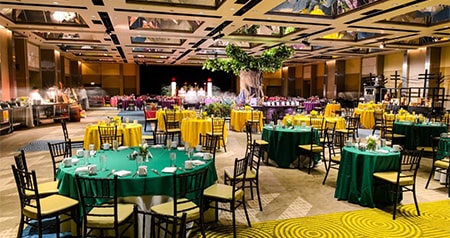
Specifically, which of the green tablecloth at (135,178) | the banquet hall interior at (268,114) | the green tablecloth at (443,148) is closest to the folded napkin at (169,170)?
the green tablecloth at (135,178)

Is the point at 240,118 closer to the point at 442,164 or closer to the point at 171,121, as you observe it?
the point at 171,121

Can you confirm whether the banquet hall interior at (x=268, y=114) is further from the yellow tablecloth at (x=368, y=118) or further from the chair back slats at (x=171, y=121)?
the chair back slats at (x=171, y=121)

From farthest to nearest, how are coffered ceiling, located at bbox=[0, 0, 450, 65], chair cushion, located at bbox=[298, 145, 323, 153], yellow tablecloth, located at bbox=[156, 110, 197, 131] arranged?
yellow tablecloth, located at bbox=[156, 110, 197, 131] → coffered ceiling, located at bbox=[0, 0, 450, 65] → chair cushion, located at bbox=[298, 145, 323, 153]

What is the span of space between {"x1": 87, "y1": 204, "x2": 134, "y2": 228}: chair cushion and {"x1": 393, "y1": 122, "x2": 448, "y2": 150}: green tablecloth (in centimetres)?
735

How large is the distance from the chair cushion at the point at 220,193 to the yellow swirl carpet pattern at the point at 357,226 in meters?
0.45

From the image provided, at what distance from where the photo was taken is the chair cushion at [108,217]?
113 inches

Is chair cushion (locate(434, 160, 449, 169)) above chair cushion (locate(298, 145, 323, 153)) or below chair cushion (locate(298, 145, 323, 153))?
below

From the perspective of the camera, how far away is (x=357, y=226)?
12.8ft

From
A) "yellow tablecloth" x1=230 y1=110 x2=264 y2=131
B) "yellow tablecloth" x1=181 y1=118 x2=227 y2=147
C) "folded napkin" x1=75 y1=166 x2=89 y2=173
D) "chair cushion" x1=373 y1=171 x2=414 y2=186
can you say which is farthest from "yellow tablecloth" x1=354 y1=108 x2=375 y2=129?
"folded napkin" x1=75 y1=166 x2=89 y2=173

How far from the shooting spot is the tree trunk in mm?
13516

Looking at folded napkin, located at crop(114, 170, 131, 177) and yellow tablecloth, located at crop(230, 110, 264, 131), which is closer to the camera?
folded napkin, located at crop(114, 170, 131, 177)

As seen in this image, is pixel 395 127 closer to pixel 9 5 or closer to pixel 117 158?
pixel 117 158

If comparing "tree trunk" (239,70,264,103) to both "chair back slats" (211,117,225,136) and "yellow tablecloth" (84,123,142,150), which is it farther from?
"yellow tablecloth" (84,123,142,150)

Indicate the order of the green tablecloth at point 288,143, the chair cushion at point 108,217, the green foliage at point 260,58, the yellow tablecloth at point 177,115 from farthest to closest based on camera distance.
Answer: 1. the green foliage at point 260,58
2. the yellow tablecloth at point 177,115
3. the green tablecloth at point 288,143
4. the chair cushion at point 108,217
